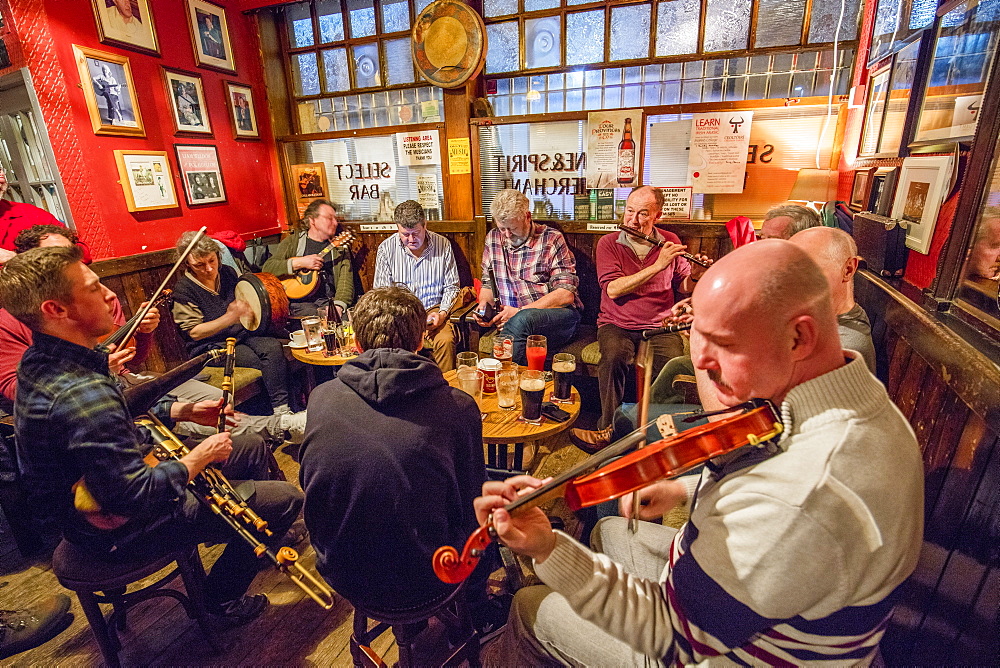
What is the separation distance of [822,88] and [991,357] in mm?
3079

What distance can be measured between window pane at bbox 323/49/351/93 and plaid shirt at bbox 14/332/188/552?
4140 mm

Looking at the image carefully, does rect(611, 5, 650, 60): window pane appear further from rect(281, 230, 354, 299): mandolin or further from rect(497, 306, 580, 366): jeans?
rect(281, 230, 354, 299): mandolin

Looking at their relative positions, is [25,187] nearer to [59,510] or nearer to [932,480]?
[59,510]

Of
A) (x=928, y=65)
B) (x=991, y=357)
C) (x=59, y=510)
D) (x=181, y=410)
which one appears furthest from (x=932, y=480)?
(x=181, y=410)

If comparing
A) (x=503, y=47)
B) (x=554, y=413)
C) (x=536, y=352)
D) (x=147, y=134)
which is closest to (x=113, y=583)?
(x=554, y=413)

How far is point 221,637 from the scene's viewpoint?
2086mm

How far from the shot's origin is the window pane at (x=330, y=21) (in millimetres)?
4641

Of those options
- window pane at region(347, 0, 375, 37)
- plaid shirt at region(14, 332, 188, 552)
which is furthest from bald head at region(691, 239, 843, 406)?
window pane at region(347, 0, 375, 37)

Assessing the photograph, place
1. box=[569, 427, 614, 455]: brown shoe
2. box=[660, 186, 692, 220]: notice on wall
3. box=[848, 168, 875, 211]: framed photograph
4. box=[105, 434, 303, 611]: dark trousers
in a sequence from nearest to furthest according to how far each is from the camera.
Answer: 1. box=[105, 434, 303, 611]: dark trousers
2. box=[848, 168, 875, 211]: framed photograph
3. box=[569, 427, 614, 455]: brown shoe
4. box=[660, 186, 692, 220]: notice on wall

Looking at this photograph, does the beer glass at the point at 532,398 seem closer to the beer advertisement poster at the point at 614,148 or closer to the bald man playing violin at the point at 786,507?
the bald man playing violin at the point at 786,507

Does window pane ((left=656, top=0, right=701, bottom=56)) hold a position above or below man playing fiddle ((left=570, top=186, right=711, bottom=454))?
above

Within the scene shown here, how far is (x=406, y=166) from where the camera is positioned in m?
4.74

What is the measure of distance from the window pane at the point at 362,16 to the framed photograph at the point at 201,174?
5.93 ft

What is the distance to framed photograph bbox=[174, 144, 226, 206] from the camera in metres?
4.23
